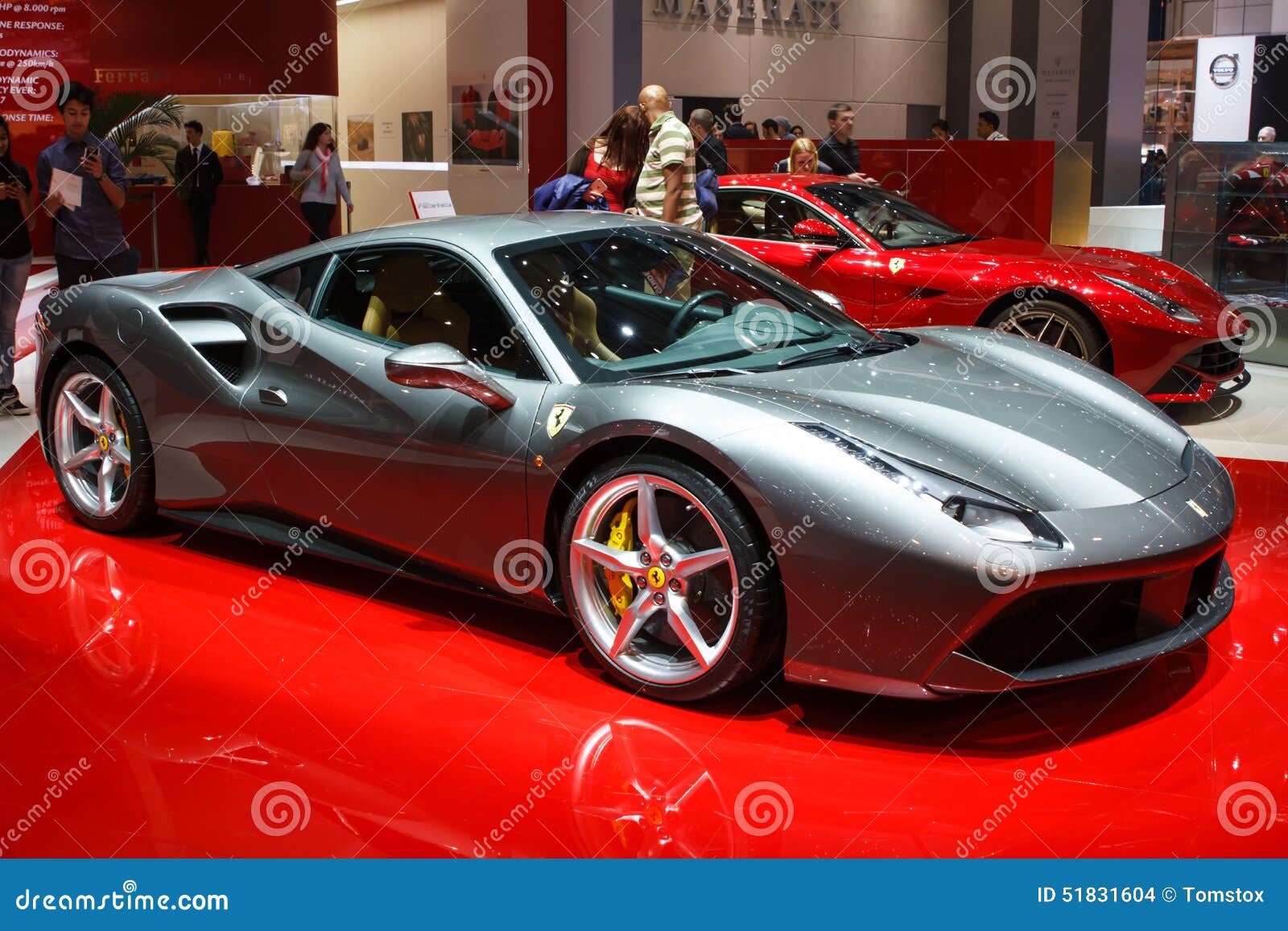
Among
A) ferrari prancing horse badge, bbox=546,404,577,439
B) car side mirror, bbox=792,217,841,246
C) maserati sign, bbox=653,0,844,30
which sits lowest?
ferrari prancing horse badge, bbox=546,404,577,439

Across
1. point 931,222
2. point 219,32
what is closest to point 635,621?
point 931,222

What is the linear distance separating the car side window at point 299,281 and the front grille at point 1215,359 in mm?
4120

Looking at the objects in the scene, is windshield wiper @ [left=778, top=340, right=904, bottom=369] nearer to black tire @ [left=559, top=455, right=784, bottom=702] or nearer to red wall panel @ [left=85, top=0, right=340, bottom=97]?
black tire @ [left=559, top=455, right=784, bottom=702]

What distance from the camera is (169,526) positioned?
4.89 meters

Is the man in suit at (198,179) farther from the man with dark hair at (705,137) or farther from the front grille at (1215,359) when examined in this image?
the front grille at (1215,359)

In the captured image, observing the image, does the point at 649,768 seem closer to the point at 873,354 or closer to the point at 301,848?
the point at 301,848

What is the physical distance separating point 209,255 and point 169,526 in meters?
9.14

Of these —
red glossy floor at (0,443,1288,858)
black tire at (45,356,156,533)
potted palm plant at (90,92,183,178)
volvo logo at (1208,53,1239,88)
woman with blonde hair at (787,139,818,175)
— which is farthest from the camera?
volvo logo at (1208,53,1239,88)

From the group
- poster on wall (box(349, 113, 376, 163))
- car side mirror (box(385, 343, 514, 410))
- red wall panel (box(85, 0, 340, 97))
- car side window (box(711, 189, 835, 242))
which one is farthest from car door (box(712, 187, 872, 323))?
poster on wall (box(349, 113, 376, 163))

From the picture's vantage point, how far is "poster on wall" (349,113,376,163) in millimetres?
16688

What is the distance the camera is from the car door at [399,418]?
11.5ft

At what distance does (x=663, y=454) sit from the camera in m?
3.17

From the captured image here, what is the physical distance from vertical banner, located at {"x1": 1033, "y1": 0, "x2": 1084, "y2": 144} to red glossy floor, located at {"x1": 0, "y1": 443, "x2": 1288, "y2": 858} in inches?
513

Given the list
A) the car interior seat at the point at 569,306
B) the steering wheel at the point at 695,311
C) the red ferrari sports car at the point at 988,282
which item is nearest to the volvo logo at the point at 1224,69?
the red ferrari sports car at the point at 988,282
